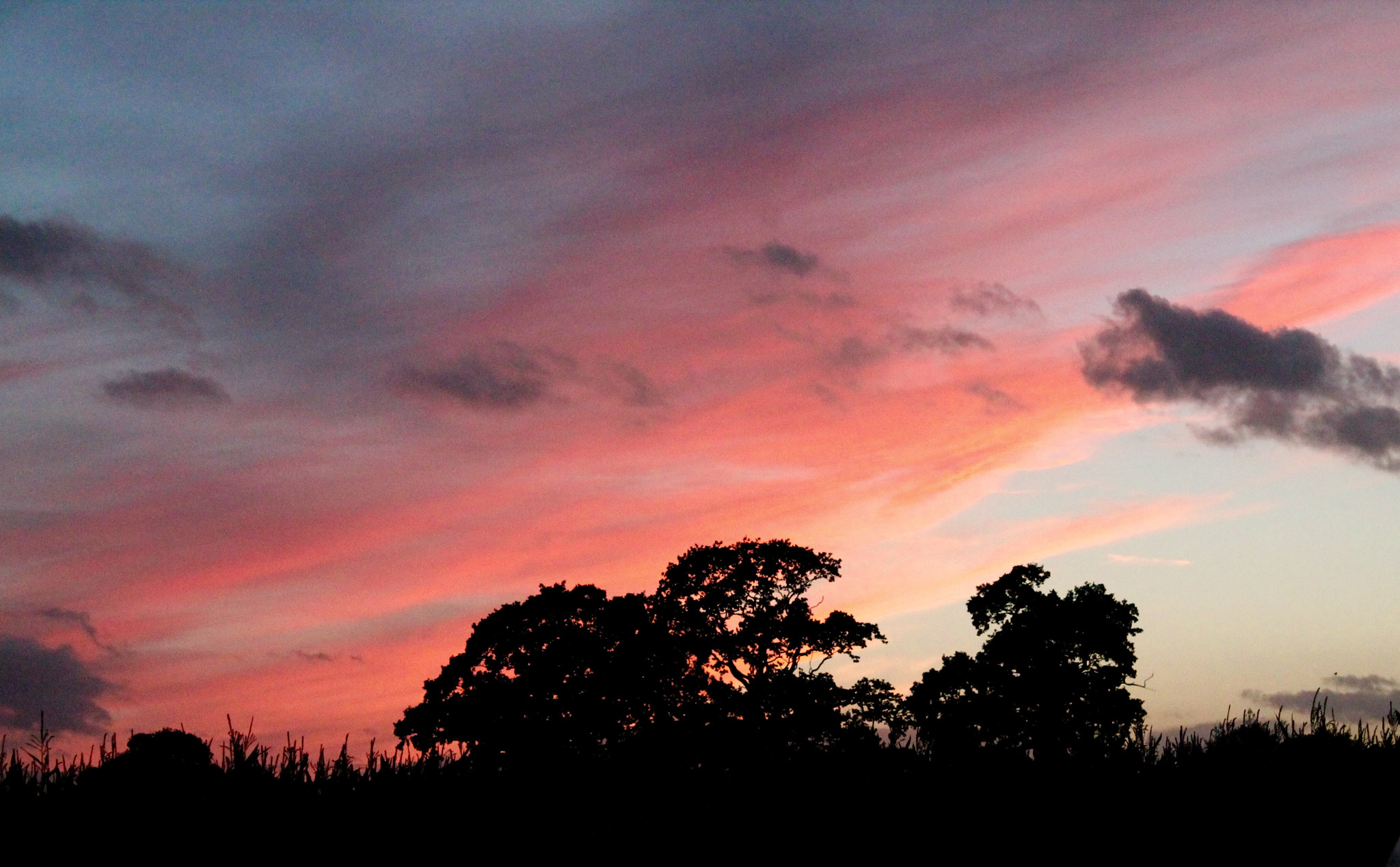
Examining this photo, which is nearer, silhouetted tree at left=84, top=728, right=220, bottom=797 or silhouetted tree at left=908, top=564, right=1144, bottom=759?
silhouetted tree at left=84, top=728, right=220, bottom=797

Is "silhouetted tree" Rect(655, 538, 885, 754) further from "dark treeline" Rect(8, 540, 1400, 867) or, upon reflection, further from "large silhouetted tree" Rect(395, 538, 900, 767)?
"dark treeline" Rect(8, 540, 1400, 867)

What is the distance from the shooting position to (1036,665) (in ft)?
183

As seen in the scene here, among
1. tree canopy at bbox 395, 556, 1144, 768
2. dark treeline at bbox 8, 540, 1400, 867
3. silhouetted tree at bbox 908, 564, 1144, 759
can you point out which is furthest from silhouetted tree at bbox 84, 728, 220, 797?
silhouetted tree at bbox 908, 564, 1144, 759

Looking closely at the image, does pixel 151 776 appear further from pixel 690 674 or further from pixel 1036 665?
pixel 1036 665

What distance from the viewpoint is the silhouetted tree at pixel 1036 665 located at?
5491 centimetres

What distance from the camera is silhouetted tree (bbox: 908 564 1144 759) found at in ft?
180

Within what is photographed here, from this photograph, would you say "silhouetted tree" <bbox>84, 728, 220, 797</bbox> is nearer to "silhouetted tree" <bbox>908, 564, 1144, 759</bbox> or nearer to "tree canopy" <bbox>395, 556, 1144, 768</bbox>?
"tree canopy" <bbox>395, 556, 1144, 768</bbox>

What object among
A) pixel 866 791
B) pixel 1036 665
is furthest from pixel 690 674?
pixel 866 791

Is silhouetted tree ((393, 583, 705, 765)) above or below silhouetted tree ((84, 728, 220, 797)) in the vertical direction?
above

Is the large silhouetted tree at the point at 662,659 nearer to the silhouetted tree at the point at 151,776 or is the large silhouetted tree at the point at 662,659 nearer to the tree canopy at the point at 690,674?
the tree canopy at the point at 690,674

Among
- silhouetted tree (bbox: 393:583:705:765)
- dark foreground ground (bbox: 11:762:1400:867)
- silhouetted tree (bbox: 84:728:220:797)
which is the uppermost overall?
silhouetted tree (bbox: 393:583:705:765)

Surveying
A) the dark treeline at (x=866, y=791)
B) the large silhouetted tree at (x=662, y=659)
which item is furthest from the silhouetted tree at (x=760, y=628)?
the dark treeline at (x=866, y=791)

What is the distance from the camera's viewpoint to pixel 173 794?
1084 cm

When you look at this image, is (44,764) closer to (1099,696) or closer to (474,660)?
(474,660)
